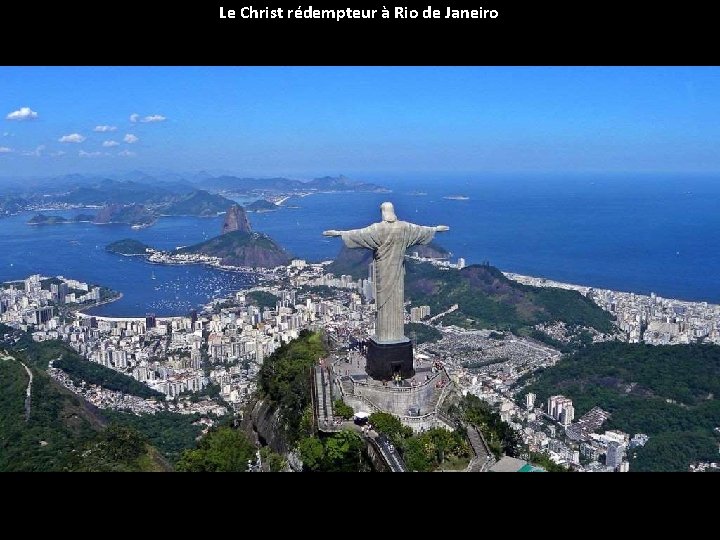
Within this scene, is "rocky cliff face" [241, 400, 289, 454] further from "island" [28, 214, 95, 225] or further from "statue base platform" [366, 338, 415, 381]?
"island" [28, 214, 95, 225]

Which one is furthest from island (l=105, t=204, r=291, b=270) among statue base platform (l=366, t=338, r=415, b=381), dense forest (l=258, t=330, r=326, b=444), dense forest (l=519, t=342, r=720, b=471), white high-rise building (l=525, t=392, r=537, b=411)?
statue base platform (l=366, t=338, r=415, b=381)

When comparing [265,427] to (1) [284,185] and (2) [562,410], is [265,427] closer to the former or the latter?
(2) [562,410]

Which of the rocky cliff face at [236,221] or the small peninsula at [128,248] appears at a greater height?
the rocky cliff face at [236,221]

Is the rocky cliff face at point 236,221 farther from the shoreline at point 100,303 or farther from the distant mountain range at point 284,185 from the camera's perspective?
the distant mountain range at point 284,185

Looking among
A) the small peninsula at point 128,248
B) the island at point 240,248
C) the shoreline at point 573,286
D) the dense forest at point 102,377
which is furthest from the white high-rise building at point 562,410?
the small peninsula at point 128,248

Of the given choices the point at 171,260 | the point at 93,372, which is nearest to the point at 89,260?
the point at 171,260

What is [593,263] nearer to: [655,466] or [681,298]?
[681,298]
